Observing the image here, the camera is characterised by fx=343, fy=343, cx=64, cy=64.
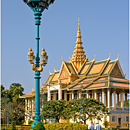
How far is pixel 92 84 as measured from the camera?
49.1 meters

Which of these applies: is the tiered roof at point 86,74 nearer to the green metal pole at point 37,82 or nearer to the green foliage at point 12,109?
the green foliage at point 12,109

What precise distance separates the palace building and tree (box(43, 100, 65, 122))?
3356 millimetres

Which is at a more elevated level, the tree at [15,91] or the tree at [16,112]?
the tree at [15,91]

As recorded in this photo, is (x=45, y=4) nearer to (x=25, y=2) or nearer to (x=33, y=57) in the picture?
(x=25, y=2)

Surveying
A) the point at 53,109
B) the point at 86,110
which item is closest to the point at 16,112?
the point at 53,109

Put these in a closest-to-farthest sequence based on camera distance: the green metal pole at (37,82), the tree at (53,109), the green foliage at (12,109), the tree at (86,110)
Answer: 1. the green metal pole at (37,82)
2. the tree at (86,110)
3. the tree at (53,109)
4. the green foliage at (12,109)

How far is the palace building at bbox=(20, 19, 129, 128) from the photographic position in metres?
45.8

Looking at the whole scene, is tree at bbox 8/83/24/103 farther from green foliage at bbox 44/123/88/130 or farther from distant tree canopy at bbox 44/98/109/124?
green foliage at bbox 44/123/88/130

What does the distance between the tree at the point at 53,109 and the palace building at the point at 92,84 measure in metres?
3.36

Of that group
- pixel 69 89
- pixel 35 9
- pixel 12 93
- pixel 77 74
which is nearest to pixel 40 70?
pixel 35 9

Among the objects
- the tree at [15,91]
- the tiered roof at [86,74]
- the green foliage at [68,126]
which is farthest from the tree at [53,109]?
the tree at [15,91]

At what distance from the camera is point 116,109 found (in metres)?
45.3

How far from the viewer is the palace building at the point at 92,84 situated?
150 ft

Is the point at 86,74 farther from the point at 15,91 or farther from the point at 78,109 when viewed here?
the point at 15,91
